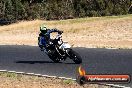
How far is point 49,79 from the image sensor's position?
16.6 m

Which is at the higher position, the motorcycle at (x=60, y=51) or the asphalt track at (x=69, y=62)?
the motorcycle at (x=60, y=51)

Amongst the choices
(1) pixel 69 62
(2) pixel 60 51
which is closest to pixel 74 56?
(2) pixel 60 51

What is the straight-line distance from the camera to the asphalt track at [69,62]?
17891 millimetres

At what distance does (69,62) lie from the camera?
20188 millimetres

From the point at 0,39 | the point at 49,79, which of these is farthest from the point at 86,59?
the point at 0,39

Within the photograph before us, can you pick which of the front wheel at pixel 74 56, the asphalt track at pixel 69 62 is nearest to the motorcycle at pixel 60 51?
the front wheel at pixel 74 56

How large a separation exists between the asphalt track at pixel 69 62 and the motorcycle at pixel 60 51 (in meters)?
0.29

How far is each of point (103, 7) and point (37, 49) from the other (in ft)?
62.5

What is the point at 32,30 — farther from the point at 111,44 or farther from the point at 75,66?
the point at 75,66

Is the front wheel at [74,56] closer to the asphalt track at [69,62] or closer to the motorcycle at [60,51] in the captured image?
the motorcycle at [60,51]

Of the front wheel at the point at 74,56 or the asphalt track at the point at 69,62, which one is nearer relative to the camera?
the asphalt track at the point at 69,62

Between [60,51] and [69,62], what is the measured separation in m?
0.79

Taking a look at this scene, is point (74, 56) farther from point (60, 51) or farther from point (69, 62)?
point (69, 62)

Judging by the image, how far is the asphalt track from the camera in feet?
58.7
